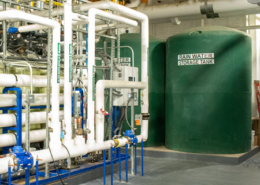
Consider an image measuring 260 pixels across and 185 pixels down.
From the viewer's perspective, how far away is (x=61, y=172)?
213 inches

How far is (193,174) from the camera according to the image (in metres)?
6.28

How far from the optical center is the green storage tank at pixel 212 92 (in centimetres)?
756

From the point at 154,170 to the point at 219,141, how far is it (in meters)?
1.76

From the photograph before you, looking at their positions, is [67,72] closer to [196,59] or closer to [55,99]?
[55,99]

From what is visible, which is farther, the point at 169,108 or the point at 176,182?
the point at 169,108

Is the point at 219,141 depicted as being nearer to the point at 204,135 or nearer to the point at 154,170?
the point at 204,135

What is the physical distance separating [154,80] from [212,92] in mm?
1508

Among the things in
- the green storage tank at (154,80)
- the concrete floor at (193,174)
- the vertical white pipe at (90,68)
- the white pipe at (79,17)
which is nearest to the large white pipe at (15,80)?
the vertical white pipe at (90,68)

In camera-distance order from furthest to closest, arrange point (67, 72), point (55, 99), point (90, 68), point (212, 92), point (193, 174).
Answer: point (212, 92) < point (193, 174) < point (90, 68) < point (67, 72) < point (55, 99)

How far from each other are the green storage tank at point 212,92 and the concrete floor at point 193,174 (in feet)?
1.76

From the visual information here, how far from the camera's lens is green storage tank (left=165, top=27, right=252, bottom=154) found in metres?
7.56

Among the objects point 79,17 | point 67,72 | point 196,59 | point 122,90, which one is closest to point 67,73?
point 67,72

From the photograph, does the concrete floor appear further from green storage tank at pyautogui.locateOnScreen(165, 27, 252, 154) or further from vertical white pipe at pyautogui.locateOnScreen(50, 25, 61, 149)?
vertical white pipe at pyautogui.locateOnScreen(50, 25, 61, 149)

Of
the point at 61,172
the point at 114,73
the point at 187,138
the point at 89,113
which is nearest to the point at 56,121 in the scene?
the point at 89,113
